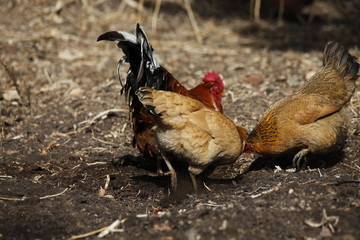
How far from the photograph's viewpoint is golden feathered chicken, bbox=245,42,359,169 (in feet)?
16.0

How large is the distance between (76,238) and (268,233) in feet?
4.72

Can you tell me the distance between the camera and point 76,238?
3.64 m

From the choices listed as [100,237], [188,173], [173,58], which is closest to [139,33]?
[188,173]

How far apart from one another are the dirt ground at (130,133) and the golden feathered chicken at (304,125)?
0.24 meters

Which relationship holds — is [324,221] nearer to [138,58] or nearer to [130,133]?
[138,58]

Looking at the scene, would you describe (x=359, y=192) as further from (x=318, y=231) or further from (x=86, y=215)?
(x=86, y=215)

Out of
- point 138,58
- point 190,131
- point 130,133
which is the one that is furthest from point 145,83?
point 130,133

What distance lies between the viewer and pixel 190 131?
4461 mm

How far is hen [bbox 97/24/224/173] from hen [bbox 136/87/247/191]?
409mm

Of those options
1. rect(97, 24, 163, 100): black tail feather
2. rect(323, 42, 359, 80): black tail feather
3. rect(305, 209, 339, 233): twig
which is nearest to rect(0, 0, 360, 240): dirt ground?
rect(305, 209, 339, 233): twig

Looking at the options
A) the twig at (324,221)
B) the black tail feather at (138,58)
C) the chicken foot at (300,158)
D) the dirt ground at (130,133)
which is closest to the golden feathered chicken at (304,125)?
the chicken foot at (300,158)

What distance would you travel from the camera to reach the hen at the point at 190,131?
436cm

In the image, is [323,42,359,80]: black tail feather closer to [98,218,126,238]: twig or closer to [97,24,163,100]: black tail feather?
[97,24,163,100]: black tail feather

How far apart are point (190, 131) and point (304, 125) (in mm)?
1268
